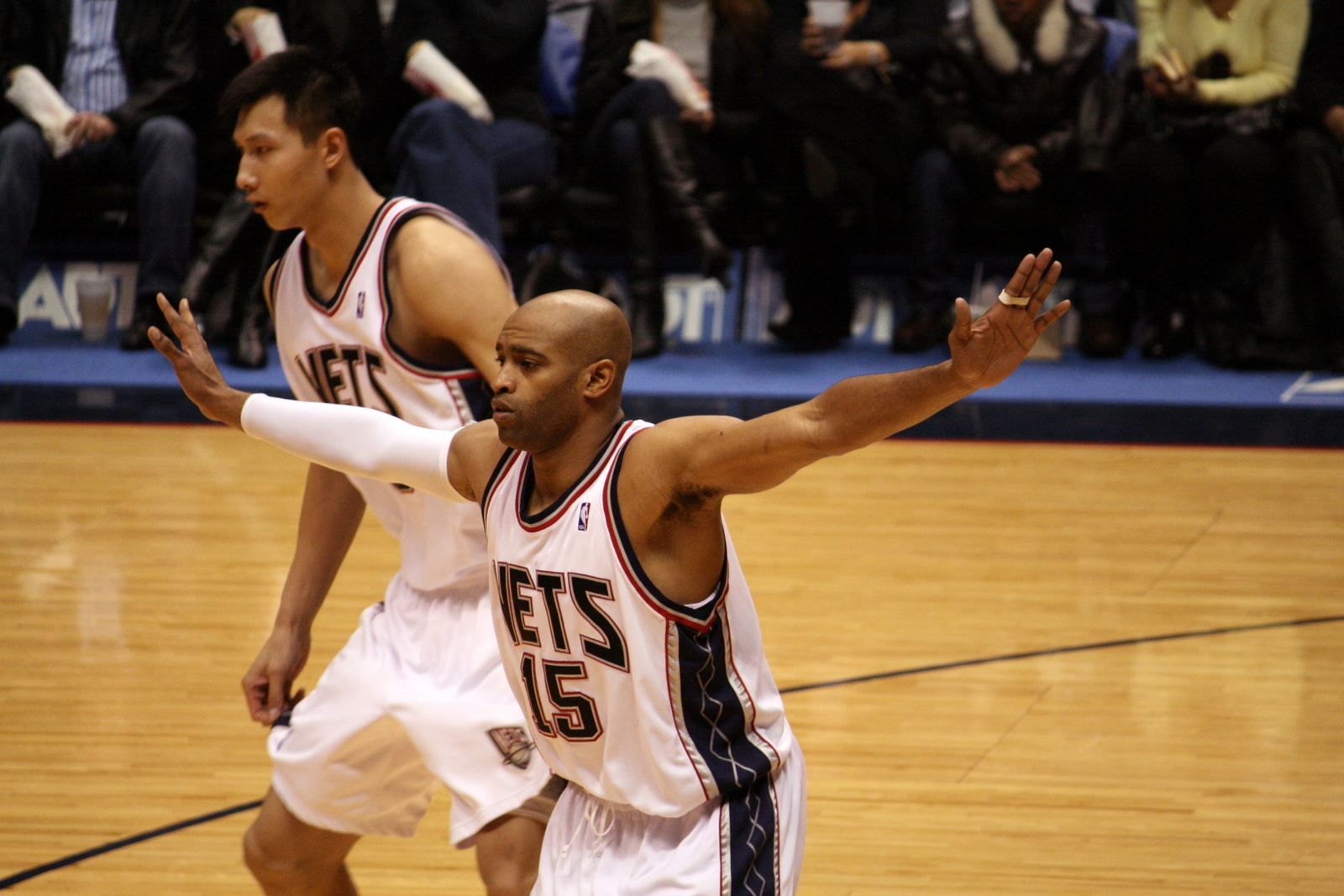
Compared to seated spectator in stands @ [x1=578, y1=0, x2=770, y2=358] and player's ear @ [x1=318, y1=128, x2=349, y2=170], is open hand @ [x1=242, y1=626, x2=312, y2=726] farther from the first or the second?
seated spectator in stands @ [x1=578, y1=0, x2=770, y2=358]

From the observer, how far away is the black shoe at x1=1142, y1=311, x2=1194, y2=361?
343 inches

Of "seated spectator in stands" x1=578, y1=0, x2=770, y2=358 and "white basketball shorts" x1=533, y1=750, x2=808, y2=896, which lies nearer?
"white basketball shorts" x1=533, y1=750, x2=808, y2=896

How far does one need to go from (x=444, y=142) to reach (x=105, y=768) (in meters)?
4.66

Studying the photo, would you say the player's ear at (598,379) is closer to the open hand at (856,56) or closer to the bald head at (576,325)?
the bald head at (576,325)

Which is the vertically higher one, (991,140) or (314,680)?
(991,140)

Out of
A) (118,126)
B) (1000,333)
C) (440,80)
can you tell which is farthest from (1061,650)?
(118,126)

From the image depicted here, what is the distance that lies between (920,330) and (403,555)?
587cm

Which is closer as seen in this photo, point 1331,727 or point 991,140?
point 1331,727

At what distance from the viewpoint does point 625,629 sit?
2418mm

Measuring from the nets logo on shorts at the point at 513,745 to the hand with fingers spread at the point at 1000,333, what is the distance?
1242 millimetres

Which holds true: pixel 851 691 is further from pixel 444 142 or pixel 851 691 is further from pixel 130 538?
pixel 444 142

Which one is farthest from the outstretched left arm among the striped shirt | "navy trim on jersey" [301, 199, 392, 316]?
the striped shirt

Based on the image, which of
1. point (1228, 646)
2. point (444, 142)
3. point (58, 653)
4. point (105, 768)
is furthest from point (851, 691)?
point (444, 142)

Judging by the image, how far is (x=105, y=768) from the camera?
4309 mm
